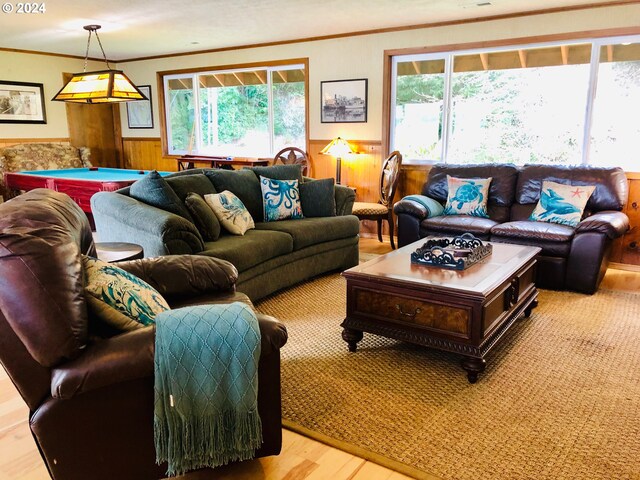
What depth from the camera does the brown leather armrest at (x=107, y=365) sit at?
57.0 inches

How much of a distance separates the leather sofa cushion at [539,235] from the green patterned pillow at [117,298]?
122 inches

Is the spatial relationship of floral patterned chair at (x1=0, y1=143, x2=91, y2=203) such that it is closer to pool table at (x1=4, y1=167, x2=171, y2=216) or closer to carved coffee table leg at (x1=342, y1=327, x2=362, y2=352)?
pool table at (x1=4, y1=167, x2=171, y2=216)

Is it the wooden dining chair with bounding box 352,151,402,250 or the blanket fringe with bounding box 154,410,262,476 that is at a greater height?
the wooden dining chair with bounding box 352,151,402,250

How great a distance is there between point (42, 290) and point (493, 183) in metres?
4.15

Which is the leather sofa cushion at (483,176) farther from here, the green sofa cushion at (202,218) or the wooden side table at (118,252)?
the wooden side table at (118,252)

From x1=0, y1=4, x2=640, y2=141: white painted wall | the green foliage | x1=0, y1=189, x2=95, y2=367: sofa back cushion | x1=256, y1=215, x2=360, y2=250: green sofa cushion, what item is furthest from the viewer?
the green foliage

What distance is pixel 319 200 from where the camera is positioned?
444 cm

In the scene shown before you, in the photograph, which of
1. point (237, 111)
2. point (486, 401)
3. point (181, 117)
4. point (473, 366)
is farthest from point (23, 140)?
point (486, 401)

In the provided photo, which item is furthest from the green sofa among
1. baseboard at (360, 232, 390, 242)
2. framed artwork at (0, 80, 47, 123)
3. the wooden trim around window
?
framed artwork at (0, 80, 47, 123)

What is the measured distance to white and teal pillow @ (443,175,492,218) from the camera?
→ 4.61m

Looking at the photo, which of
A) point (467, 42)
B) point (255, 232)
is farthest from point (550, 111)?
point (255, 232)

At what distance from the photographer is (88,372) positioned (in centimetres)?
146

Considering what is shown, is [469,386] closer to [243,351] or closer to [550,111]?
[243,351]

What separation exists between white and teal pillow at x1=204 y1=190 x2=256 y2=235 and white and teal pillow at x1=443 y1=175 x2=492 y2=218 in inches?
79.5
